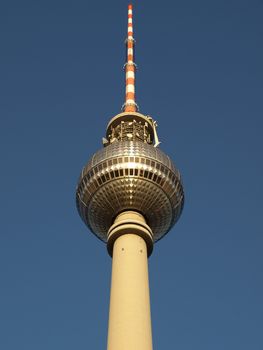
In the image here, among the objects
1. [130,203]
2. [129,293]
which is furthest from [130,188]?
[129,293]

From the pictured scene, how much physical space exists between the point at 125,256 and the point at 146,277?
5.69 feet

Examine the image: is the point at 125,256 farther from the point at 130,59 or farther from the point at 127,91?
the point at 130,59

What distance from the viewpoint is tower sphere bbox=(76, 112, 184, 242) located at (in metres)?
42.4

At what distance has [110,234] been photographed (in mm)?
40312

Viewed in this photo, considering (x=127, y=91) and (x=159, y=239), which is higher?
(x=127, y=91)

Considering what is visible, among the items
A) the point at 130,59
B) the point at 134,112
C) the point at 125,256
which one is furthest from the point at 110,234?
the point at 130,59

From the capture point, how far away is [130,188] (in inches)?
1668

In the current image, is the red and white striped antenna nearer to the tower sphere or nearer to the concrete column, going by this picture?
the tower sphere

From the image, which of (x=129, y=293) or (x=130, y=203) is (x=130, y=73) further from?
(x=129, y=293)

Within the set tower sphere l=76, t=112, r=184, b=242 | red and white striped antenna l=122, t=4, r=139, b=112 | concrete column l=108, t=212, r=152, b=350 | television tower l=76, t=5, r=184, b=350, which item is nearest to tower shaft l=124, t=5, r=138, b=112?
red and white striped antenna l=122, t=4, r=139, b=112

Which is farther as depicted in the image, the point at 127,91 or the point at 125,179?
the point at 127,91

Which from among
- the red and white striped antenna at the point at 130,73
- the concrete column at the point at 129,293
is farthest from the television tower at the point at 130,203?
the red and white striped antenna at the point at 130,73

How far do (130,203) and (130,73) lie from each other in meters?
17.6

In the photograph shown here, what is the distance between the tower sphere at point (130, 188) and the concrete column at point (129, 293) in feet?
5.59
